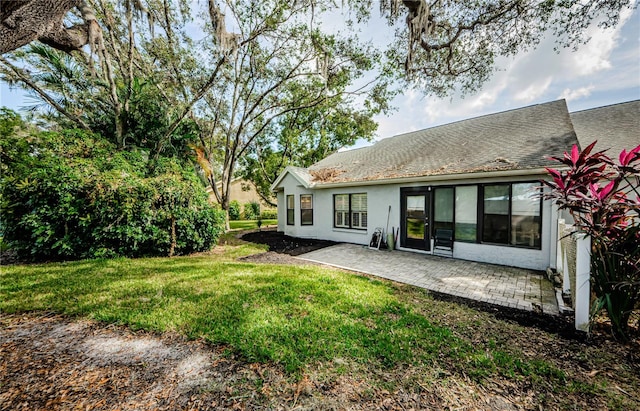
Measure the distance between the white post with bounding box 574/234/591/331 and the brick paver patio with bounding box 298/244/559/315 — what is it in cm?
65

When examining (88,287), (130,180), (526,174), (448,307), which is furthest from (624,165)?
(130,180)

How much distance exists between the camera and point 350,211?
33.2 feet

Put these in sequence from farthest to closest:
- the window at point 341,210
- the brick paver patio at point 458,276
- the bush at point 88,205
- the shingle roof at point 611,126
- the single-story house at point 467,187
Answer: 1. the window at point 341,210
2. the shingle roof at point 611,126
3. the single-story house at point 467,187
4. the bush at point 88,205
5. the brick paver patio at point 458,276

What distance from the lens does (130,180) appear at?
668 cm

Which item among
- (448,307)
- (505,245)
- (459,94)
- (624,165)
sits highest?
(459,94)

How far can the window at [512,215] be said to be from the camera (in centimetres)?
603

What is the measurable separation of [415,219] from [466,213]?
1.56 metres

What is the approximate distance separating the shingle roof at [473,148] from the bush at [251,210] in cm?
1422

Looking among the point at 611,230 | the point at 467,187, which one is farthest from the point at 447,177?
the point at 611,230

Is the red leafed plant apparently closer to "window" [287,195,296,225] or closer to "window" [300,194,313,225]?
"window" [300,194,313,225]

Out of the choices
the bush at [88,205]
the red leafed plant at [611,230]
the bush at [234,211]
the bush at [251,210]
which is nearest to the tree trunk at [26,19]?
the bush at [88,205]

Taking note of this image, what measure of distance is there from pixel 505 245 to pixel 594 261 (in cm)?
361

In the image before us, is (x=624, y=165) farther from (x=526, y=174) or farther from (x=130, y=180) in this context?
(x=130, y=180)

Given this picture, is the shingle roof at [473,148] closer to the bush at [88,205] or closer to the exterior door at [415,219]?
the exterior door at [415,219]
